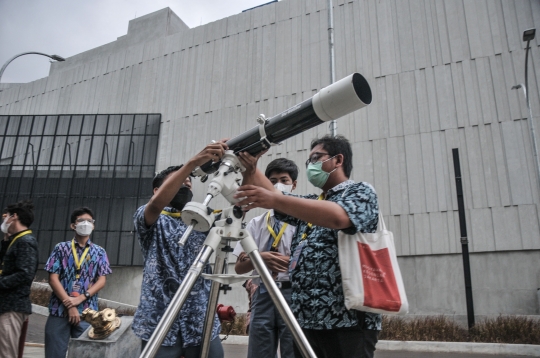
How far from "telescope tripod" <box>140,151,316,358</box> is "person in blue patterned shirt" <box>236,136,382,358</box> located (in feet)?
0.43

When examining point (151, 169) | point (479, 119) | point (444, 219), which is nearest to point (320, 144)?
point (444, 219)

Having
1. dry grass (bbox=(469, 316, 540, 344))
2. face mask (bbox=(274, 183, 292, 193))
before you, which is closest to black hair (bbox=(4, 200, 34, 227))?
face mask (bbox=(274, 183, 292, 193))

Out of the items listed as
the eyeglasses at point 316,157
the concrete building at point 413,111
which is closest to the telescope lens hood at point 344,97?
the eyeglasses at point 316,157

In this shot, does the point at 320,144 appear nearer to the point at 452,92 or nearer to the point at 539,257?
the point at 539,257

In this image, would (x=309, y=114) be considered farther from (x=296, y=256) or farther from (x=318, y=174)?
(x=296, y=256)

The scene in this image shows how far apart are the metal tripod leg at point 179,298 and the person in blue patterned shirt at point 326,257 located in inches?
8.4

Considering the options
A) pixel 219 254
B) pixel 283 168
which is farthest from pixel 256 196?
pixel 283 168

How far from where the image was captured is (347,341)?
1.90 metres

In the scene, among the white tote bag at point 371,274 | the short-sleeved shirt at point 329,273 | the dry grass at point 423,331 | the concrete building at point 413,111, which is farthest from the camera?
the concrete building at point 413,111

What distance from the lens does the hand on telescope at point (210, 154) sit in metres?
2.15

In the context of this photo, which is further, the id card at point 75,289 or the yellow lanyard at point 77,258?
the yellow lanyard at point 77,258

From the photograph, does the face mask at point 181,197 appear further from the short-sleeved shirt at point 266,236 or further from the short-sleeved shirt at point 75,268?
the short-sleeved shirt at point 75,268

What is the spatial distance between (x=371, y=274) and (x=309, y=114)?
0.76 meters

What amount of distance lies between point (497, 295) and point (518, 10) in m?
8.41
